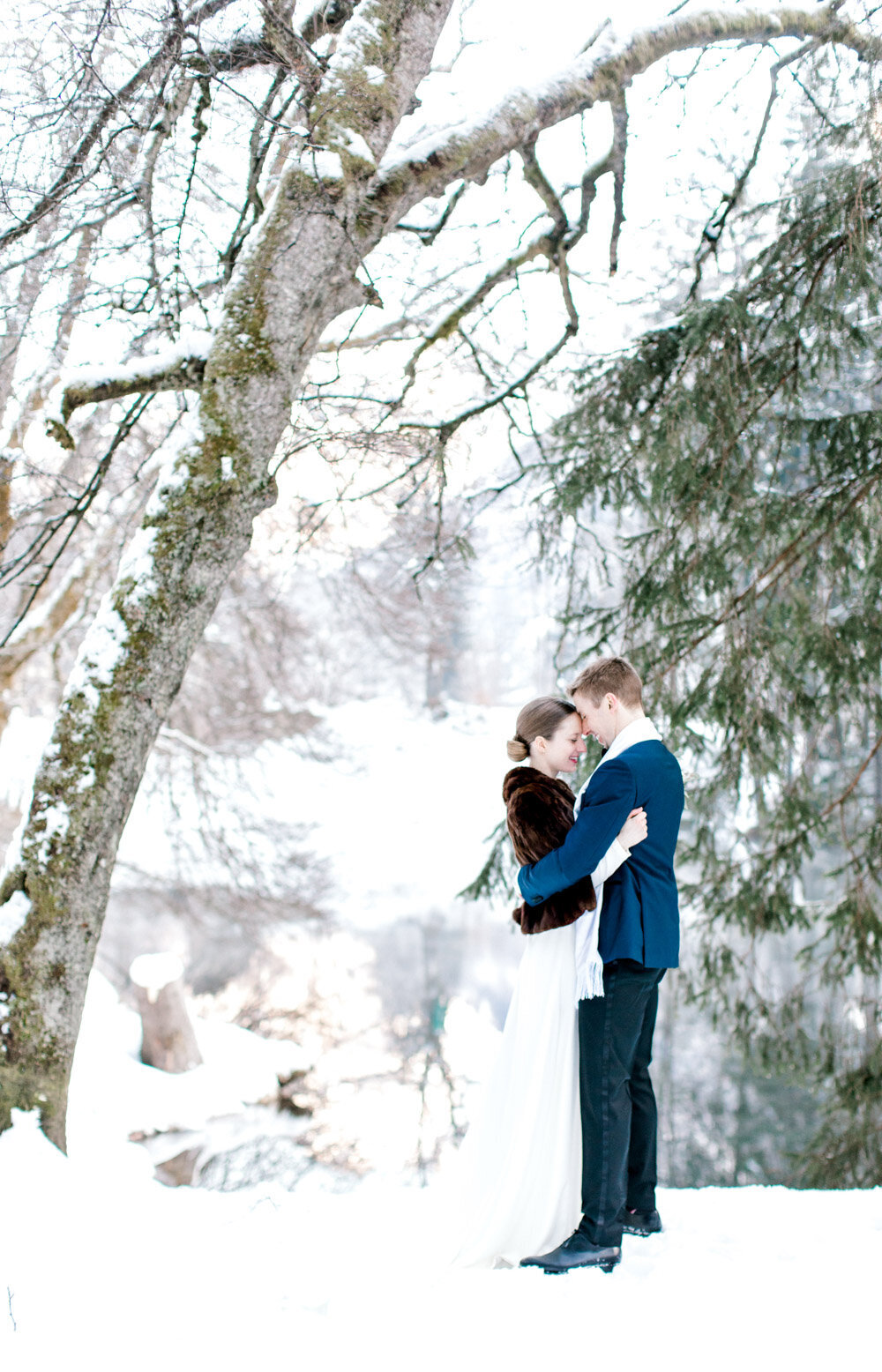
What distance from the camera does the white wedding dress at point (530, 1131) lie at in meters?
2.61

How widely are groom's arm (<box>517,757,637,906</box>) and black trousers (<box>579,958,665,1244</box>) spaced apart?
28 cm

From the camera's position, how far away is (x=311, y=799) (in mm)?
20031

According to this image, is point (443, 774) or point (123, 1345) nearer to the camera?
point (123, 1345)

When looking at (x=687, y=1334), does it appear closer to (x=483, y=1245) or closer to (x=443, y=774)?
(x=483, y=1245)

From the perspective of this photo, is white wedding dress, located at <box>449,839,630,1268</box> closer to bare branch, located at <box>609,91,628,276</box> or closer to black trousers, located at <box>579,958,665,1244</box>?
black trousers, located at <box>579,958,665,1244</box>

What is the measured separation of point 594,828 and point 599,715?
1.15 ft

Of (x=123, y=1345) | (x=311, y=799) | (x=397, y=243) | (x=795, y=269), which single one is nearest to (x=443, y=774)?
(x=311, y=799)

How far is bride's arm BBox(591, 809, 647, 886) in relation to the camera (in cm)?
253

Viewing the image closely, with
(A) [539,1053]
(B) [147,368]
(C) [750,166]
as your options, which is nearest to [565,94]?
(C) [750,166]

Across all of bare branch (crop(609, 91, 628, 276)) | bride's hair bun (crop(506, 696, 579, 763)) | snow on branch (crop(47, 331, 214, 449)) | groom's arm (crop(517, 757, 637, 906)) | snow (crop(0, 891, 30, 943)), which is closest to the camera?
groom's arm (crop(517, 757, 637, 906))

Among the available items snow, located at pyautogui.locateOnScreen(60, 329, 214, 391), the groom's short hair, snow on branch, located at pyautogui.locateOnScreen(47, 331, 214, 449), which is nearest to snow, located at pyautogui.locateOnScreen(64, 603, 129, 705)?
snow on branch, located at pyautogui.locateOnScreen(47, 331, 214, 449)

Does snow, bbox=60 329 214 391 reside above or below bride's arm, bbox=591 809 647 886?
above

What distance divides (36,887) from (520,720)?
1.55m

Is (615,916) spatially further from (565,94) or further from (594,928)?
(565,94)
